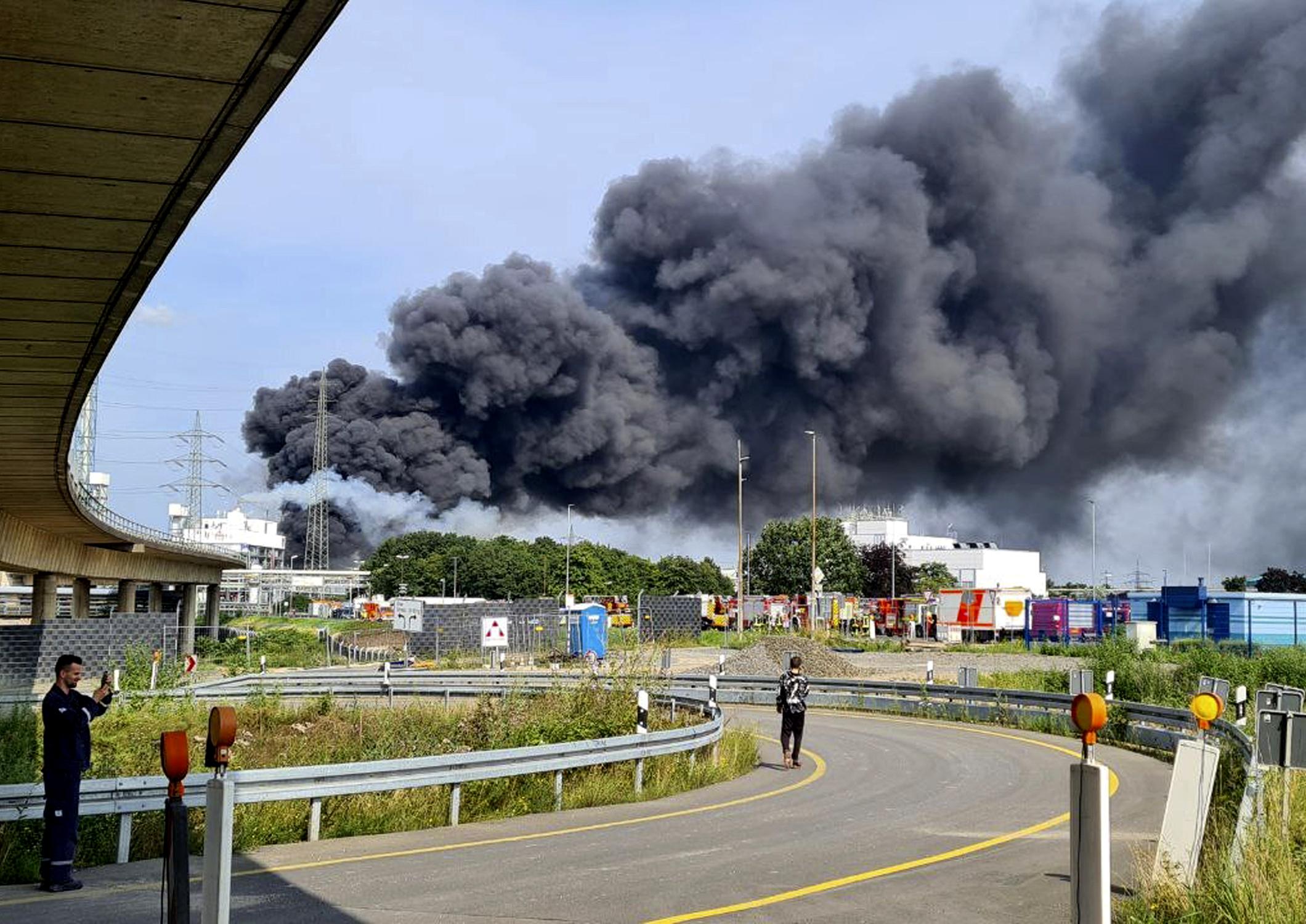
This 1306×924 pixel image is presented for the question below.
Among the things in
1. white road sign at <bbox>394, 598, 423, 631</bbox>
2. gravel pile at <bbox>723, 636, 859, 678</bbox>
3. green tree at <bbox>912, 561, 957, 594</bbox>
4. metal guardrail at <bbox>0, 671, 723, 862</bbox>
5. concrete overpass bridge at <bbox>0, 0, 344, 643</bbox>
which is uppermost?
concrete overpass bridge at <bbox>0, 0, 344, 643</bbox>

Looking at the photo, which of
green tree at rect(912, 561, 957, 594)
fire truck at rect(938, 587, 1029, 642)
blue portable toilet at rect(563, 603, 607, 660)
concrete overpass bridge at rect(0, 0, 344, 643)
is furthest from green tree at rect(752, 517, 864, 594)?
concrete overpass bridge at rect(0, 0, 344, 643)

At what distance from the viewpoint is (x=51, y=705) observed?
32.2 ft

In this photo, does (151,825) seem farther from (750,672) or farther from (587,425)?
(587,425)

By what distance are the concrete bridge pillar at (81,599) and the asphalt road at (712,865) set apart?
5993 cm

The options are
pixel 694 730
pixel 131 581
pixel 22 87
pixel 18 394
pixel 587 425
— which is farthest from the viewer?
pixel 587 425

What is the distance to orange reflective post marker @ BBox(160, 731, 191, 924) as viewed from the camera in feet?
18.6

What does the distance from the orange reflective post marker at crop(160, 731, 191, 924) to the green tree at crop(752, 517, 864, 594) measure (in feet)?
354

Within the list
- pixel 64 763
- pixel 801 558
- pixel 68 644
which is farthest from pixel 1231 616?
pixel 801 558

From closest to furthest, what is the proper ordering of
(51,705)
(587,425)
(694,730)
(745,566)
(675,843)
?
(51,705) → (675,843) → (694,730) → (587,425) → (745,566)

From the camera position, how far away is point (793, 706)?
731 inches

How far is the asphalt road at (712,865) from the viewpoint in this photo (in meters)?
8.91

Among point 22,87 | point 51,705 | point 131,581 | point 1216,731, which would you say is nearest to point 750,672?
point 1216,731

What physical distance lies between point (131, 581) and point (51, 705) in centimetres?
6287

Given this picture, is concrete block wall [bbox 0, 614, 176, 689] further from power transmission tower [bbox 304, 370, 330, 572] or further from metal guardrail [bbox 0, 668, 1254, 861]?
power transmission tower [bbox 304, 370, 330, 572]
